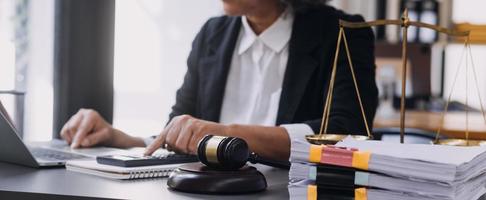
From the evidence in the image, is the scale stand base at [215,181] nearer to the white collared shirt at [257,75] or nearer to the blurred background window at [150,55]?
the white collared shirt at [257,75]

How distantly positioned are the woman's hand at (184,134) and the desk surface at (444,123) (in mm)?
1818

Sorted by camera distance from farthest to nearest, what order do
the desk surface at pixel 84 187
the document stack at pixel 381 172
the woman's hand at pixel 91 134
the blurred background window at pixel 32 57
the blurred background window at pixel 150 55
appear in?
the blurred background window at pixel 150 55
the blurred background window at pixel 32 57
the woman's hand at pixel 91 134
the desk surface at pixel 84 187
the document stack at pixel 381 172

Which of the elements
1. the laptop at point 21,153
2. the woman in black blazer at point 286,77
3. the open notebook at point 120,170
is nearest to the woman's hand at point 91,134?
the woman in black blazer at point 286,77

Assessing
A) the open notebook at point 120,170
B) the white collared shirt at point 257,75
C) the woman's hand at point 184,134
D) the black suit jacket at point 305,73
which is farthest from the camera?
the white collared shirt at point 257,75

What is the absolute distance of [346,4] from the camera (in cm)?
511

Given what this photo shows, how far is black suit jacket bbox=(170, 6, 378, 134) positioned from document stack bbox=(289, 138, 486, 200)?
0.78 meters

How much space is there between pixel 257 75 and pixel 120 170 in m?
0.93

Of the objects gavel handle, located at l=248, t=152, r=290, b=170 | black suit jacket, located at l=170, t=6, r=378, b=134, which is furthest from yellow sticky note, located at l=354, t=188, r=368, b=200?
black suit jacket, located at l=170, t=6, r=378, b=134

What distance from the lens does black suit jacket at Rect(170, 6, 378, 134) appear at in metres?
1.88

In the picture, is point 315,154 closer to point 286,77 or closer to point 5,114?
point 5,114

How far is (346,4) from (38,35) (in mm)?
2978

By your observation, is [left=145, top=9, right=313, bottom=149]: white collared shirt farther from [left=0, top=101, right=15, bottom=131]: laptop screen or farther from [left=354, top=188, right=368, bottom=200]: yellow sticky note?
[left=354, top=188, right=368, bottom=200]: yellow sticky note

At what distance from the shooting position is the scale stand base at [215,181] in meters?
1.10

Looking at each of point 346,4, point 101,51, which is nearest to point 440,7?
point 346,4
